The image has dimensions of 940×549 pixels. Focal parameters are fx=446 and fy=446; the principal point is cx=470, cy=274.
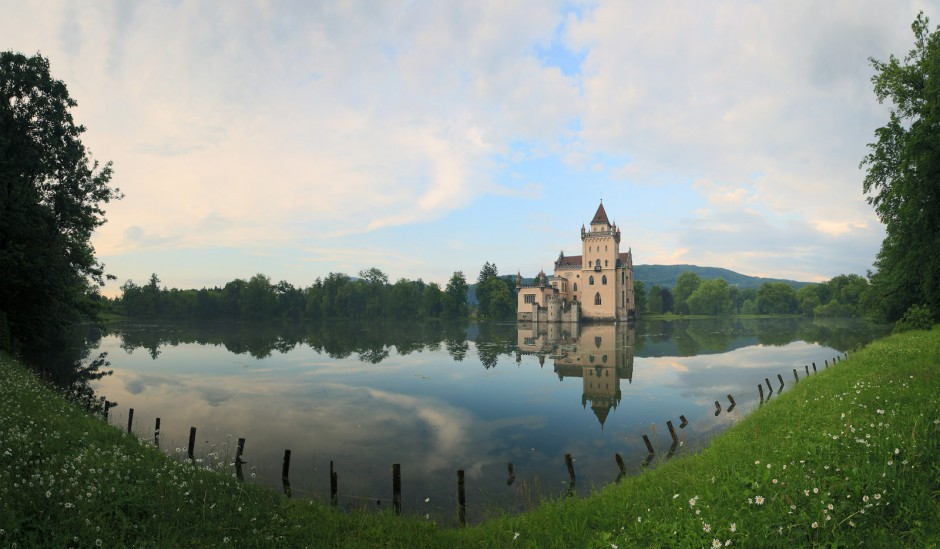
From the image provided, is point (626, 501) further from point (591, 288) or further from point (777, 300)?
point (777, 300)

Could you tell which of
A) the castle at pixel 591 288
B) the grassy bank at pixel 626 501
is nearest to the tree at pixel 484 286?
the castle at pixel 591 288

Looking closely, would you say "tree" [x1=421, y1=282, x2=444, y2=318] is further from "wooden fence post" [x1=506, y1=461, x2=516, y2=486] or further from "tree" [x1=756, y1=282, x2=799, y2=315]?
→ "wooden fence post" [x1=506, y1=461, x2=516, y2=486]

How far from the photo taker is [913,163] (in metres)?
21.1

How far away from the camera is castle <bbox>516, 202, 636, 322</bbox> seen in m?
89.9

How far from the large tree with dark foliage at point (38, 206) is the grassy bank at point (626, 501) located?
20.3 m

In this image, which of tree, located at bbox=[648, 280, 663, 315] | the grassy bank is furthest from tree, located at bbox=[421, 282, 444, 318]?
the grassy bank

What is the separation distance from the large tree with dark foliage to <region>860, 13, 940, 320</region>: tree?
44350mm

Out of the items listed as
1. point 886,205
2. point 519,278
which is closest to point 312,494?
point 886,205

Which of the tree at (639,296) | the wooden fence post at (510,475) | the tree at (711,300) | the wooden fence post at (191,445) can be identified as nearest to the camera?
the wooden fence post at (510,475)

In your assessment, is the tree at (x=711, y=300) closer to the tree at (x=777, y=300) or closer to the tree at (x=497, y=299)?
the tree at (x=777, y=300)

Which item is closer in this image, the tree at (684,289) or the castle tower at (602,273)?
the castle tower at (602,273)

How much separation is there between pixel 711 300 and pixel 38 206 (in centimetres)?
14473

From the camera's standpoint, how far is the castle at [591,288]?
89.9m

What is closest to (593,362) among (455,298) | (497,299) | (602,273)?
(602,273)
